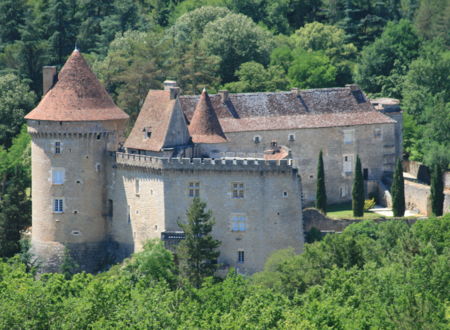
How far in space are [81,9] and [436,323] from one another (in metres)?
68.3

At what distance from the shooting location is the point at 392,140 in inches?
4508

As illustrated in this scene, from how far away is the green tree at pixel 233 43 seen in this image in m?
129

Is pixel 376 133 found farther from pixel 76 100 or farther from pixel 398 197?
pixel 76 100

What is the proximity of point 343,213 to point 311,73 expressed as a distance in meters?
22.4

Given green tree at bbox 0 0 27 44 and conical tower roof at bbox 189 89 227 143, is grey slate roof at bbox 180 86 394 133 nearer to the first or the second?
conical tower roof at bbox 189 89 227 143

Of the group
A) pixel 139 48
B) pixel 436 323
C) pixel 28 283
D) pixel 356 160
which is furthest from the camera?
pixel 139 48

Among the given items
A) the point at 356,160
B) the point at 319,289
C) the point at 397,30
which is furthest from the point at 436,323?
the point at 397,30

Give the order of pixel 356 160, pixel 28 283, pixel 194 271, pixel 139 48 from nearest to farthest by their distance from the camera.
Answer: pixel 28 283
pixel 194 271
pixel 356 160
pixel 139 48

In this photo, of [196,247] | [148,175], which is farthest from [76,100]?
[196,247]

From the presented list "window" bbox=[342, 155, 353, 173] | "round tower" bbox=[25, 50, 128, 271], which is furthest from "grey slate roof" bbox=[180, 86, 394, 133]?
"round tower" bbox=[25, 50, 128, 271]

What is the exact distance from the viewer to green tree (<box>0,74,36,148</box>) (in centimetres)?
12206

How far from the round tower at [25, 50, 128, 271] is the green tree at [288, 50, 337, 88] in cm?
2811

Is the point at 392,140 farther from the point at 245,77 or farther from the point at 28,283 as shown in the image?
the point at 28,283

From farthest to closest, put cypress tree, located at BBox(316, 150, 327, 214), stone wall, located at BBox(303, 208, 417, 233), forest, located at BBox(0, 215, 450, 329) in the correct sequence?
cypress tree, located at BBox(316, 150, 327, 214) → stone wall, located at BBox(303, 208, 417, 233) → forest, located at BBox(0, 215, 450, 329)
